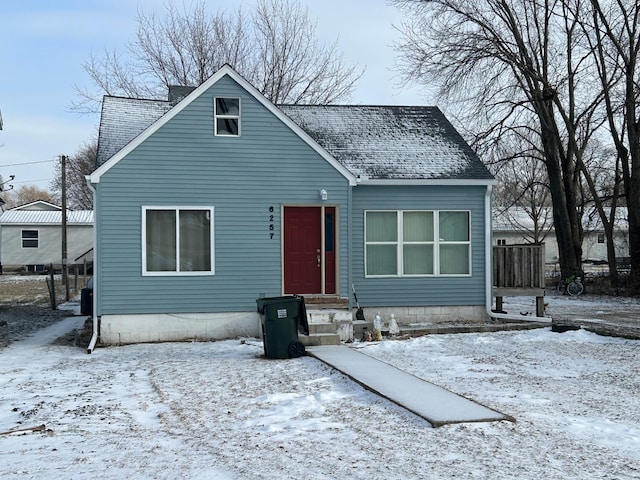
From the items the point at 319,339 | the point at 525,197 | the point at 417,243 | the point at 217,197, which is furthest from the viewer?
the point at 525,197

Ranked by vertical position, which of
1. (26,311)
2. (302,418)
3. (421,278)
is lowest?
(302,418)

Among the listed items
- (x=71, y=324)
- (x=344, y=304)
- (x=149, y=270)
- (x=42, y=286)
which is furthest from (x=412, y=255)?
(x=42, y=286)

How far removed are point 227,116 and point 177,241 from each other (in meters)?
2.78

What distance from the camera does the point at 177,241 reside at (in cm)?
1438

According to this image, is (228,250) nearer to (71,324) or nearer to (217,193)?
(217,193)

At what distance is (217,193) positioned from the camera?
572 inches

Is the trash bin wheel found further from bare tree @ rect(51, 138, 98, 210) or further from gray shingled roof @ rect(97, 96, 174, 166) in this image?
bare tree @ rect(51, 138, 98, 210)

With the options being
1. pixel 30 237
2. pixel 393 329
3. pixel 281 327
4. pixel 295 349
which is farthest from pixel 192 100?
pixel 30 237

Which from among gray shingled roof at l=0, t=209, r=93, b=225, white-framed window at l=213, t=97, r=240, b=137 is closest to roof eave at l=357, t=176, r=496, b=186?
white-framed window at l=213, t=97, r=240, b=137

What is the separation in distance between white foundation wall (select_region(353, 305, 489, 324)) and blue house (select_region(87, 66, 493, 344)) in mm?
32

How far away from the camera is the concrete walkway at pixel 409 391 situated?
7.40 m

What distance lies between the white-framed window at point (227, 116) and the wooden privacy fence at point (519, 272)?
6688 millimetres

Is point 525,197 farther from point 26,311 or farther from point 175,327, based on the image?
point 175,327

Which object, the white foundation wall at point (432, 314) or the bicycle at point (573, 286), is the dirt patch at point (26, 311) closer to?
the white foundation wall at point (432, 314)
